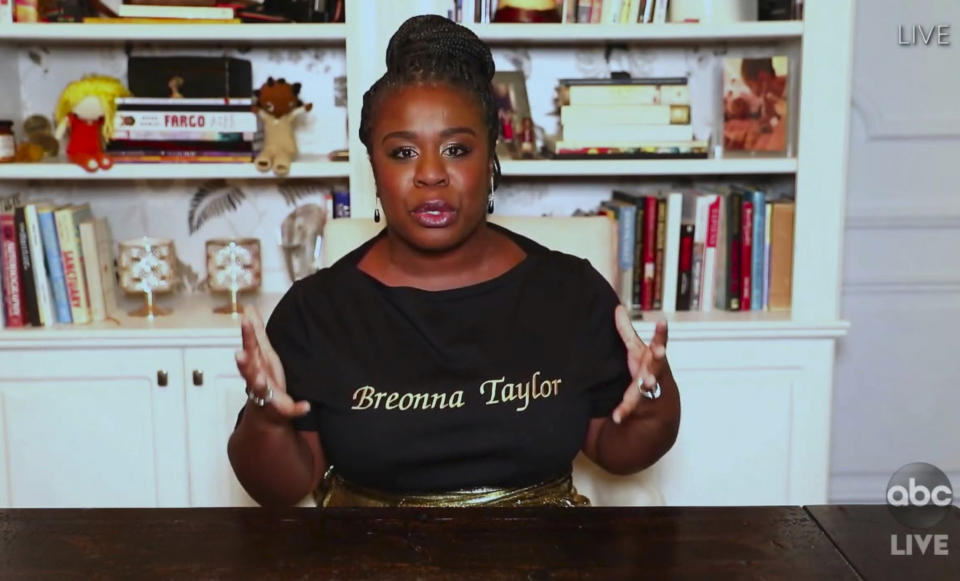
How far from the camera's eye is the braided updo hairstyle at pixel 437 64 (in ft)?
4.85

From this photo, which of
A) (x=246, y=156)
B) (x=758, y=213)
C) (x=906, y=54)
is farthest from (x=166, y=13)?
(x=906, y=54)

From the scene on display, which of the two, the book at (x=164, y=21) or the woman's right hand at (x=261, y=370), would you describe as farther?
the book at (x=164, y=21)

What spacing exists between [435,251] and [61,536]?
2.04ft

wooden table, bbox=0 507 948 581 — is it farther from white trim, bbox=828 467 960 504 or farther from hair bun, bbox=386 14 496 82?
white trim, bbox=828 467 960 504

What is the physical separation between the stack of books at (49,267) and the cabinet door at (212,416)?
28 centimetres

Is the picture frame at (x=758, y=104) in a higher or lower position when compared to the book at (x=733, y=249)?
higher

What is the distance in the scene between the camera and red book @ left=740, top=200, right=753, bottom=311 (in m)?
2.32

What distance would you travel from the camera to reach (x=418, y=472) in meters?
1.44

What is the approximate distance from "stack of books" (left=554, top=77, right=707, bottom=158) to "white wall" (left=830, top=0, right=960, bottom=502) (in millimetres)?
702

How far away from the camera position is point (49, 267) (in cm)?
225

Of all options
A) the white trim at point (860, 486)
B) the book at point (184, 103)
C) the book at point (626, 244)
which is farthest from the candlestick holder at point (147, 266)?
the white trim at point (860, 486)

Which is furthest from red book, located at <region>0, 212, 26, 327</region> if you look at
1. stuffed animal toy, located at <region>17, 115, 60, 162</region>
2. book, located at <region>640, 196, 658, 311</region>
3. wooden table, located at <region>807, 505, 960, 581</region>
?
wooden table, located at <region>807, 505, 960, 581</region>

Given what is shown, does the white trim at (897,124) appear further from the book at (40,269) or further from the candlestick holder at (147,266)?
the book at (40,269)

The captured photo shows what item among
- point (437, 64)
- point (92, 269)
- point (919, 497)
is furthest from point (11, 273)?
point (919, 497)
